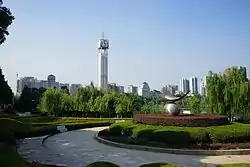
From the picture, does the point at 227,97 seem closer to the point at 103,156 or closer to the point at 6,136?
the point at 103,156

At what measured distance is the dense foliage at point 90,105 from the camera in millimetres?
46556

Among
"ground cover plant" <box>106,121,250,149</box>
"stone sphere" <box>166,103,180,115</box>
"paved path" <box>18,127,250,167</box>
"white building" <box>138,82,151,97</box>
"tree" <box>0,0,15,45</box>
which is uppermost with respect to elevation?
"white building" <box>138,82,151,97</box>

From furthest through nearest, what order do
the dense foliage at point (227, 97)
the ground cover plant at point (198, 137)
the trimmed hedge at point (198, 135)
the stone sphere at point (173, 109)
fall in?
the dense foliage at point (227, 97)
the stone sphere at point (173, 109)
the trimmed hedge at point (198, 135)
the ground cover plant at point (198, 137)

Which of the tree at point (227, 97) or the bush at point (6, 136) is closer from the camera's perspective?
the bush at point (6, 136)

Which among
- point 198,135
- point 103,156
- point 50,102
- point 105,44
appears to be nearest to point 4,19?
point 103,156

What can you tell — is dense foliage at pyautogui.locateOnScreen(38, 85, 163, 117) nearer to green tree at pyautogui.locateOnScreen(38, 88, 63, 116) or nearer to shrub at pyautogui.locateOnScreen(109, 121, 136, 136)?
green tree at pyautogui.locateOnScreen(38, 88, 63, 116)

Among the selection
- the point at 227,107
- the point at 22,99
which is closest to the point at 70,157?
the point at 227,107

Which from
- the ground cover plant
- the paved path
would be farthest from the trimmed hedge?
the paved path

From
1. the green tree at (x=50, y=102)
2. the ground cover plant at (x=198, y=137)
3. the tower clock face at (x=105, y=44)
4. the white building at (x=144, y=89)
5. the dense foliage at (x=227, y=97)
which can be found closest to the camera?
the ground cover plant at (x=198, y=137)

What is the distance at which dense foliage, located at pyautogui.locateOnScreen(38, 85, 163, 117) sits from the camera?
4656cm

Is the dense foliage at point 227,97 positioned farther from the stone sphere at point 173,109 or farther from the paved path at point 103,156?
the paved path at point 103,156

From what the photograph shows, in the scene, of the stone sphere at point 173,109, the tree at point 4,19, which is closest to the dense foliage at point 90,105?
the stone sphere at point 173,109

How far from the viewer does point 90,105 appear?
1961 inches

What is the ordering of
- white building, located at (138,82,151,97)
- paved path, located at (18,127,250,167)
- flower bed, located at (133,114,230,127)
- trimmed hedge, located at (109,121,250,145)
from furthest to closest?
white building, located at (138,82,151,97) → flower bed, located at (133,114,230,127) → trimmed hedge, located at (109,121,250,145) → paved path, located at (18,127,250,167)
